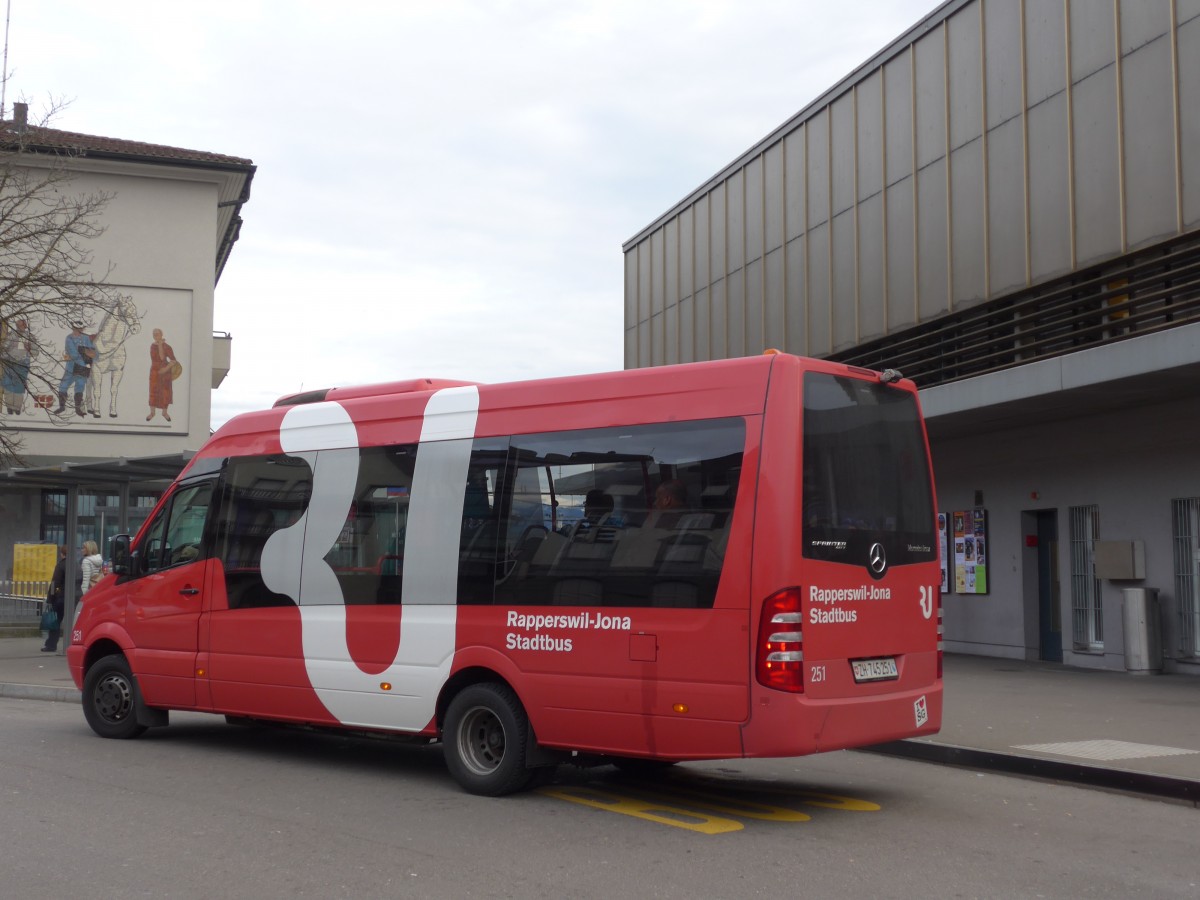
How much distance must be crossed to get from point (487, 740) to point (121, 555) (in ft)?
15.5

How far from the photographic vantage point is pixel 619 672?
26.1 ft

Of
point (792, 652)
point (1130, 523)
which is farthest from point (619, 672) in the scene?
point (1130, 523)

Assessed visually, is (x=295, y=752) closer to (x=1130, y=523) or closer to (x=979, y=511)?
(x=1130, y=523)

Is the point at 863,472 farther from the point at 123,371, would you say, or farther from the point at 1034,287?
the point at 123,371

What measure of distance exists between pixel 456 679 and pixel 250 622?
7.73 feet

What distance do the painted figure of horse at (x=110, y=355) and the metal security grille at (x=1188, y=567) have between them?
2574 cm

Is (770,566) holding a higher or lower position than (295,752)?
higher

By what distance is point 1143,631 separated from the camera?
17.0m

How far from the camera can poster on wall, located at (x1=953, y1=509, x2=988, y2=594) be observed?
21188mm

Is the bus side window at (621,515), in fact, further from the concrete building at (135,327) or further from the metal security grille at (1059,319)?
the concrete building at (135,327)

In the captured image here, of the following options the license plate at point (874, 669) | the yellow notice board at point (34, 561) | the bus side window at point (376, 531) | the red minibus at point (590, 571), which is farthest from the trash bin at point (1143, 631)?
the yellow notice board at point (34, 561)

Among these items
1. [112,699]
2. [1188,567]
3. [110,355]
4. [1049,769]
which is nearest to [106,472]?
[112,699]

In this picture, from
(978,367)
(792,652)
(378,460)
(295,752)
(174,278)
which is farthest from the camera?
(174,278)

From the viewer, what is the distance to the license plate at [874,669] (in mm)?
7805
